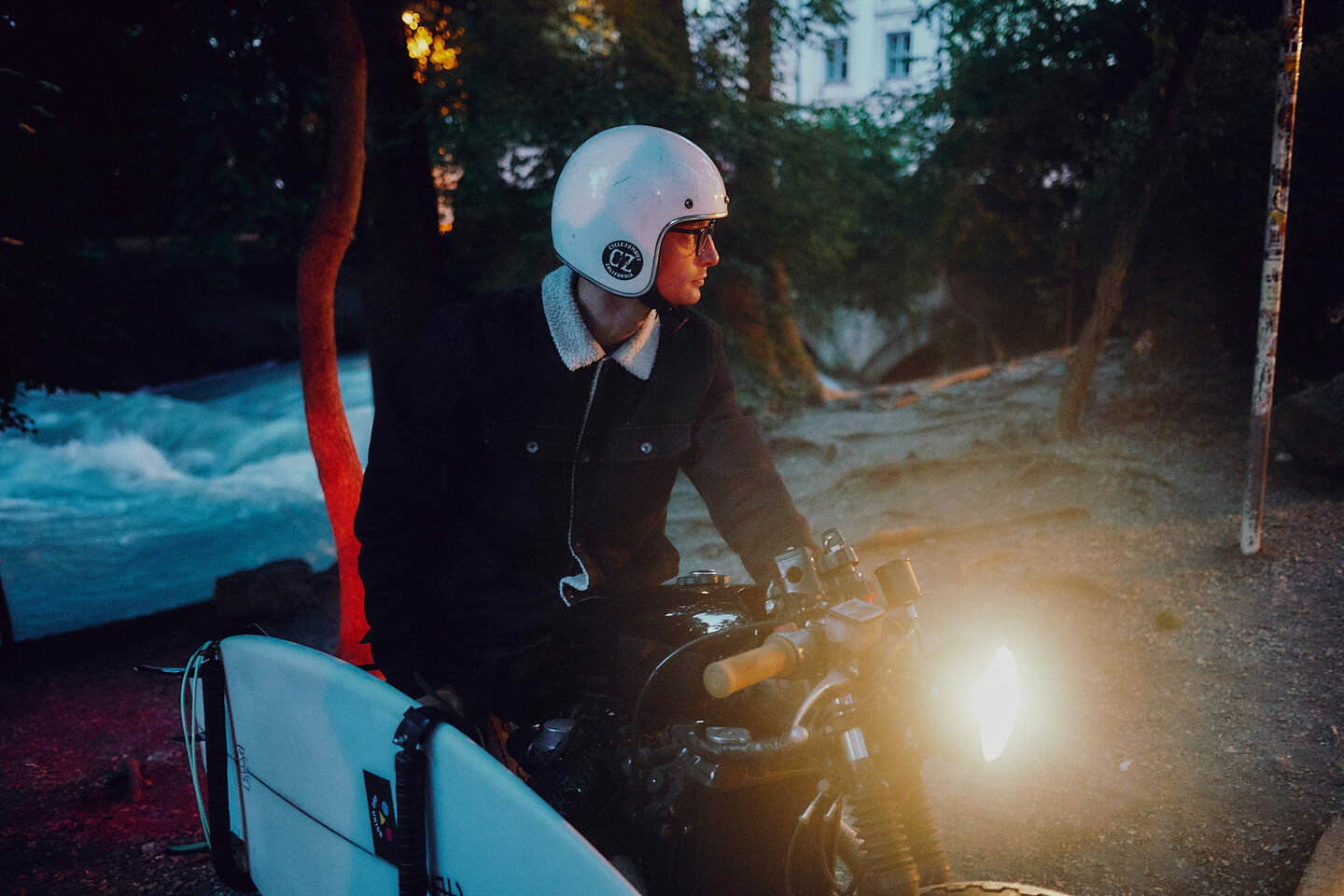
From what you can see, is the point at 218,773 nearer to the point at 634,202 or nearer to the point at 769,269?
the point at 634,202

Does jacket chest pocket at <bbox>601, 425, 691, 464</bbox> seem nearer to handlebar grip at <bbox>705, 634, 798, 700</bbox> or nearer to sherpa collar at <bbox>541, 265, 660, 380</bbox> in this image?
sherpa collar at <bbox>541, 265, 660, 380</bbox>

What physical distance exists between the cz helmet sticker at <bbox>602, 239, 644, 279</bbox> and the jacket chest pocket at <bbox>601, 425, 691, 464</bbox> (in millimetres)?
421

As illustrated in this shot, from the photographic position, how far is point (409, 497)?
7.34 feet

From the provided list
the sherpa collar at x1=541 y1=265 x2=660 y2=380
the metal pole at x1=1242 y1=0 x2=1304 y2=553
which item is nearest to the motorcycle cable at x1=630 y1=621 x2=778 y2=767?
the sherpa collar at x1=541 y1=265 x2=660 y2=380

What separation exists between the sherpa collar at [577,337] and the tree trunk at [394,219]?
14.3 ft

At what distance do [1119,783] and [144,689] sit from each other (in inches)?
216

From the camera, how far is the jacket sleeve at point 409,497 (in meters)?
2.24

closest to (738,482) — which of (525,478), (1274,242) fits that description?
(525,478)

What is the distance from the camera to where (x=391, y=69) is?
6598mm

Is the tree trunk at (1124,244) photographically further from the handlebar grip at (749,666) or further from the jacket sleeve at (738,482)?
the handlebar grip at (749,666)

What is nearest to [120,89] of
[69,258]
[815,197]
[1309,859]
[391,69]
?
[69,258]

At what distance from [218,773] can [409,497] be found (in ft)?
4.02

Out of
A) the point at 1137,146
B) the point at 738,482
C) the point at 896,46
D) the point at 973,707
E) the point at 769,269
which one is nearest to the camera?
the point at 973,707

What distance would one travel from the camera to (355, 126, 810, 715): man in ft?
7.39
